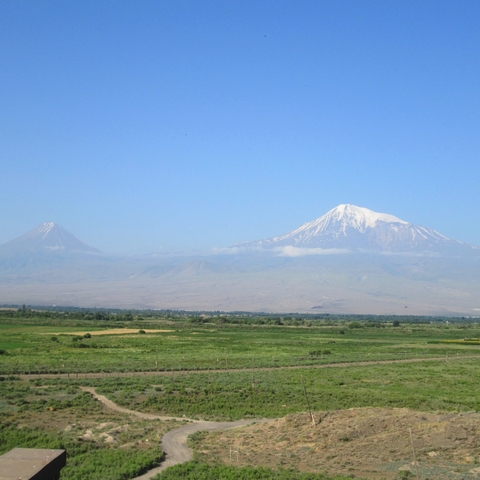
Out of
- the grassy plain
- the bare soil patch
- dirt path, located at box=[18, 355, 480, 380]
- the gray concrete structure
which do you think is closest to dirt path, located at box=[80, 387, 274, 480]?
the grassy plain

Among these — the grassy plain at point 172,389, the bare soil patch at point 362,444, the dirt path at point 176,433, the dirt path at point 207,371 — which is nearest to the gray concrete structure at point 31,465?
the grassy plain at point 172,389

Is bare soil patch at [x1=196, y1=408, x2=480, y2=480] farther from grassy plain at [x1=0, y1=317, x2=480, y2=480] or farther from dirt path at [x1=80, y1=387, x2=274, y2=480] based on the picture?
grassy plain at [x1=0, y1=317, x2=480, y2=480]

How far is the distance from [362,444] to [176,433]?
7.03 metres

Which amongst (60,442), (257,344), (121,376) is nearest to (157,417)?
(60,442)

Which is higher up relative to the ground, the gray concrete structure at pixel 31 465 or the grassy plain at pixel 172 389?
the gray concrete structure at pixel 31 465

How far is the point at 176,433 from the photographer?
64.8 ft

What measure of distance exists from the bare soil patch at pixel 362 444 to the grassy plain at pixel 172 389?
147cm

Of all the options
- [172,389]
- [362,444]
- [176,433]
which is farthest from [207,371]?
[362,444]

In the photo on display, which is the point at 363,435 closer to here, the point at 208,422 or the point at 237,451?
the point at 237,451

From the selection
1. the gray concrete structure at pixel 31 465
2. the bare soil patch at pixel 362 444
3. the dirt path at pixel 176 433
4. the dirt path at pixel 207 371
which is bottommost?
the dirt path at pixel 207 371

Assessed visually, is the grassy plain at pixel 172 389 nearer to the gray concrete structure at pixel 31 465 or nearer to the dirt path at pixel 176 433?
the dirt path at pixel 176 433

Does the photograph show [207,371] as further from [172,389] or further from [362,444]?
[362,444]

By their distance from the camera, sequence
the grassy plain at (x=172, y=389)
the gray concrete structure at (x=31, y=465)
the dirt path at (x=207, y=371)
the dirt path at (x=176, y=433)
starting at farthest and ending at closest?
the dirt path at (x=207, y=371)
the grassy plain at (x=172, y=389)
the dirt path at (x=176, y=433)
the gray concrete structure at (x=31, y=465)

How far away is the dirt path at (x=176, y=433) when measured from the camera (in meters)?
16.1
